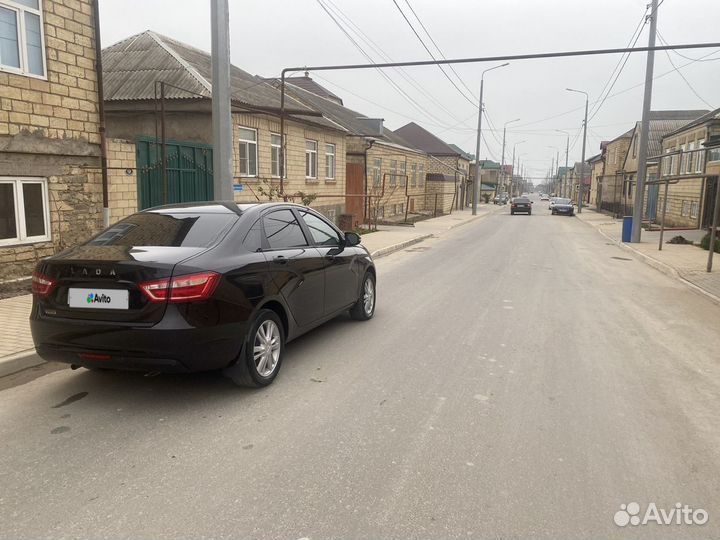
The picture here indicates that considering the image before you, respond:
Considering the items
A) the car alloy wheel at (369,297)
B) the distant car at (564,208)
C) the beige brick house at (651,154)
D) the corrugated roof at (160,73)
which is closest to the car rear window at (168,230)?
the car alloy wheel at (369,297)

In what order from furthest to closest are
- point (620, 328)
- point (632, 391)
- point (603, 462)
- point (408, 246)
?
point (408, 246), point (620, 328), point (632, 391), point (603, 462)

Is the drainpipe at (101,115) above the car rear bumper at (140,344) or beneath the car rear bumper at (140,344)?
above

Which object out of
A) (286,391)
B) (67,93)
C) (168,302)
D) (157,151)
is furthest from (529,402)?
(157,151)

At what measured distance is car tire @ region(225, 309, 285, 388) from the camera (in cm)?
429

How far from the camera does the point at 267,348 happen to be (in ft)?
15.1

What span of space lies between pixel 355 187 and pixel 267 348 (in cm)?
2167

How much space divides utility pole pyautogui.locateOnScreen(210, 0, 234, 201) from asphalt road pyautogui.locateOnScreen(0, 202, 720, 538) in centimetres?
393

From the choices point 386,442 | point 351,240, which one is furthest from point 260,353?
point 351,240

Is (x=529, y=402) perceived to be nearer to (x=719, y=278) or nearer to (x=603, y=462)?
(x=603, y=462)

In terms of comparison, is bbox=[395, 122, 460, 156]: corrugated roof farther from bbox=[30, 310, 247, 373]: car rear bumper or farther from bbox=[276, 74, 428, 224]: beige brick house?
bbox=[30, 310, 247, 373]: car rear bumper

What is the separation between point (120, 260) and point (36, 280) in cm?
85

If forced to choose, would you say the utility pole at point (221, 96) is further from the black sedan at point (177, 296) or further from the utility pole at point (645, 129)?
the utility pole at point (645, 129)

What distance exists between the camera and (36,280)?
422cm

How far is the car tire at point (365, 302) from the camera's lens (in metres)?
6.84
